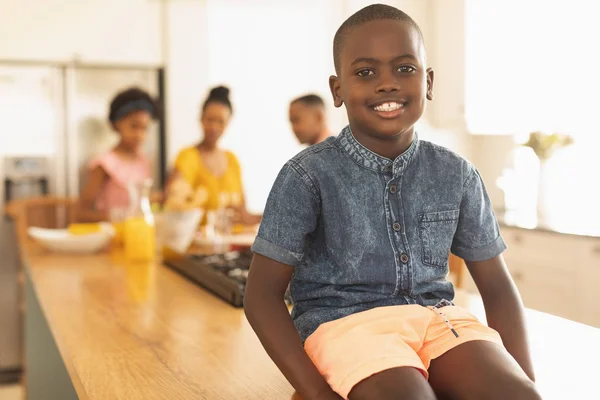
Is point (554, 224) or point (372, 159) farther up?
point (372, 159)

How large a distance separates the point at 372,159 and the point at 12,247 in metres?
3.46

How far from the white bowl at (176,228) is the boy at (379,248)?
1278 millimetres

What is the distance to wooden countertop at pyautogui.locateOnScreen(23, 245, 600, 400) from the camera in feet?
2.99

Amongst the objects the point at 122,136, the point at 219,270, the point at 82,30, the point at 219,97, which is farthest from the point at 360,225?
the point at 82,30

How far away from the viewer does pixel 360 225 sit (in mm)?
847

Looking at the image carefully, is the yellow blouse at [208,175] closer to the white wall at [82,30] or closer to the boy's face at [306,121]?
the boy's face at [306,121]

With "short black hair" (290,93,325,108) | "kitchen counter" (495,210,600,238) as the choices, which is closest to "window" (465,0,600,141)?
"kitchen counter" (495,210,600,238)

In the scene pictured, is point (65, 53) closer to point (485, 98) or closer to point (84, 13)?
point (84, 13)

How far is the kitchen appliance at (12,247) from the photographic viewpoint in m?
3.80

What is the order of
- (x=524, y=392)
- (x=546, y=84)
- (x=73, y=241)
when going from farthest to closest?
(x=546, y=84) < (x=73, y=241) < (x=524, y=392)

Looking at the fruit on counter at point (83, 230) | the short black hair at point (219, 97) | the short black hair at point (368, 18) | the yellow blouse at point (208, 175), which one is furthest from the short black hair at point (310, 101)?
the short black hair at point (368, 18)

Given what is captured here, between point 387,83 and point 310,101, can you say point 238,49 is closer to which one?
point 310,101

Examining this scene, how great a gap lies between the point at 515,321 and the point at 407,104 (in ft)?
1.02

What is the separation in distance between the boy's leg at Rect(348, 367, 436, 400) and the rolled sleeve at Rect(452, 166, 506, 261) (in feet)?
0.74
